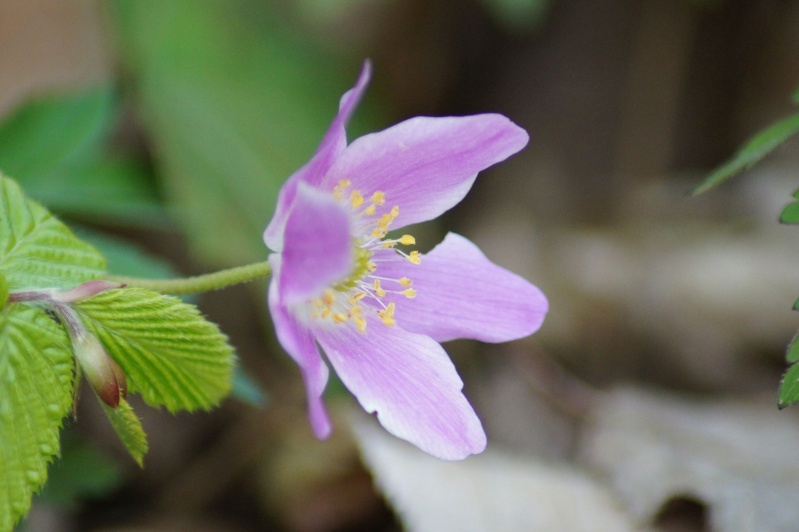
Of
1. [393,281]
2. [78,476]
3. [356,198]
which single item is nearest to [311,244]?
[356,198]

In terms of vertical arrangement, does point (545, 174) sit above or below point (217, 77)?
below

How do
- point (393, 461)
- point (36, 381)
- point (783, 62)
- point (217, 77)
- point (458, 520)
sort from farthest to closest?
1. point (783, 62)
2. point (217, 77)
3. point (393, 461)
4. point (458, 520)
5. point (36, 381)

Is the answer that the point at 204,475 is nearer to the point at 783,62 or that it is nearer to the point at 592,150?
the point at 592,150

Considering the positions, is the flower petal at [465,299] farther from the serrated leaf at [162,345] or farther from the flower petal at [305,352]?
the serrated leaf at [162,345]

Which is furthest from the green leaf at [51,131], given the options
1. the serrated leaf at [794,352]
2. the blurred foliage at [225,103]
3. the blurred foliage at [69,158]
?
the serrated leaf at [794,352]

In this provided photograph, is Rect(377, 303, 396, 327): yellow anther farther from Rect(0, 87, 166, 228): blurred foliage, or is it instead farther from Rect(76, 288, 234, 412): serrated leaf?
Rect(0, 87, 166, 228): blurred foliage

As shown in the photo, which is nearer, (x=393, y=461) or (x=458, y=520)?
(x=458, y=520)

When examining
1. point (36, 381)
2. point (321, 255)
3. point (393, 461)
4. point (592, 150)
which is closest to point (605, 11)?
point (592, 150)
